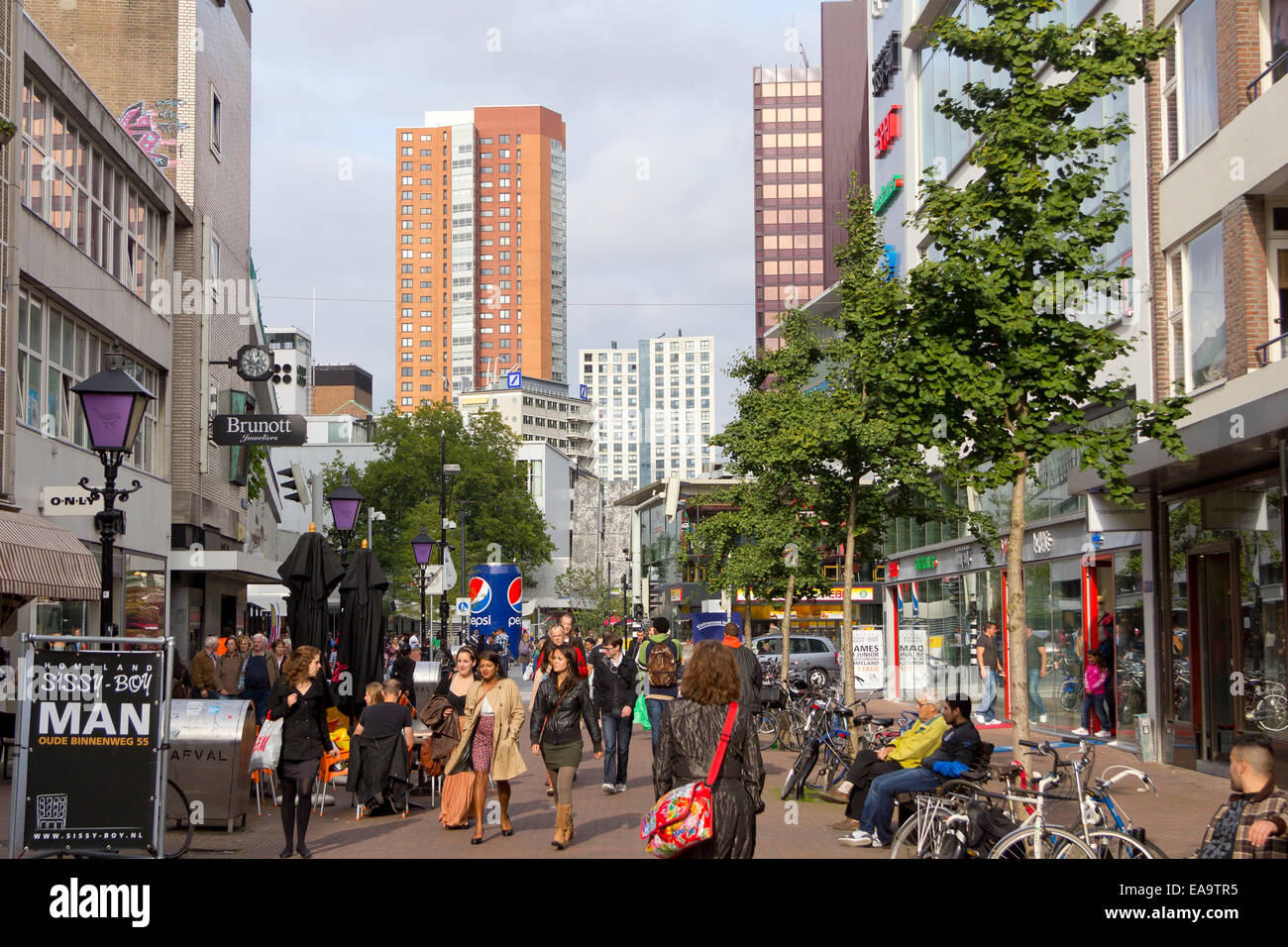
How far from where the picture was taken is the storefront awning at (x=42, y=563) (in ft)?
58.2

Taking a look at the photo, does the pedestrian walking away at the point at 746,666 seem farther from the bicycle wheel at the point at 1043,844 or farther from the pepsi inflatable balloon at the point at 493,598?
the pepsi inflatable balloon at the point at 493,598

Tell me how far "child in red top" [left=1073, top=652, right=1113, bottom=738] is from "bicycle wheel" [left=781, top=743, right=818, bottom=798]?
8.84 meters

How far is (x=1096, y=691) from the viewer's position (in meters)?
22.0

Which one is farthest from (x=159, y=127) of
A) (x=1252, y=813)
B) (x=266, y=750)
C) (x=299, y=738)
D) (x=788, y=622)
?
(x=1252, y=813)

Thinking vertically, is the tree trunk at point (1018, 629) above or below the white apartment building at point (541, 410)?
below

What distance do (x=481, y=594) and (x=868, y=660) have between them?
8328 millimetres

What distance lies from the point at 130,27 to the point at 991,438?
27.2 metres

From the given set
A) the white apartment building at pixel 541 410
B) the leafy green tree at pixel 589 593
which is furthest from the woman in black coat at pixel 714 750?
the white apartment building at pixel 541 410

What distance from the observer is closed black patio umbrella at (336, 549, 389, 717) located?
17.7 metres

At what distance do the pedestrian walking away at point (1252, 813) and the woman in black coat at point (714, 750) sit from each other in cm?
251

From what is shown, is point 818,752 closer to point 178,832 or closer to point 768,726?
point 178,832

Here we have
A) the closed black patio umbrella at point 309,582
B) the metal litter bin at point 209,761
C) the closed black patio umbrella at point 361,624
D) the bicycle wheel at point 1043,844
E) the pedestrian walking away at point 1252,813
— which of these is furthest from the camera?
the closed black patio umbrella at point 361,624

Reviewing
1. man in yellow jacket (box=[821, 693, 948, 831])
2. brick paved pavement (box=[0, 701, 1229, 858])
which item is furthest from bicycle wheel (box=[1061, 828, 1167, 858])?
man in yellow jacket (box=[821, 693, 948, 831])
